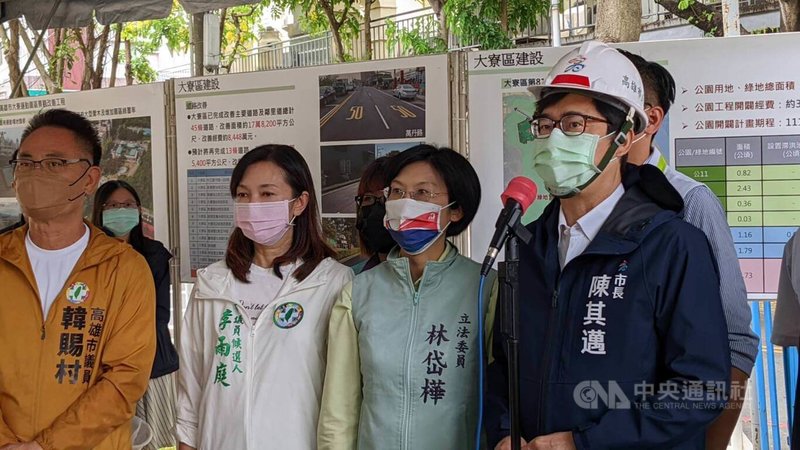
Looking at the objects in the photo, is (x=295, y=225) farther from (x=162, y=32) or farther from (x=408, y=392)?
(x=162, y=32)

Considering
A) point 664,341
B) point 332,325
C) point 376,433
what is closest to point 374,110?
point 332,325

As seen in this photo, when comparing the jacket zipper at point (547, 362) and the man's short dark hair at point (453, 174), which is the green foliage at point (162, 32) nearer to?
the man's short dark hair at point (453, 174)

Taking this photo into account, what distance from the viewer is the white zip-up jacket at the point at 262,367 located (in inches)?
93.0

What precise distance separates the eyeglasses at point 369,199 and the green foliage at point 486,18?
4.76 m

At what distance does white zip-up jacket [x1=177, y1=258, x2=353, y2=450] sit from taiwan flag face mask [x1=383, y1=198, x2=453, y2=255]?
1.10 ft

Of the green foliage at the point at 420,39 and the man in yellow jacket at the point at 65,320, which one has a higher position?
Result: the green foliage at the point at 420,39

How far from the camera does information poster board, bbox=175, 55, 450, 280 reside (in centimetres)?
364

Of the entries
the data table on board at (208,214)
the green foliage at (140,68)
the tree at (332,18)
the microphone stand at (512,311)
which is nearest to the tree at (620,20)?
the data table on board at (208,214)

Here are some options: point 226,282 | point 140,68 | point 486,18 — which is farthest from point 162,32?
point 226,282

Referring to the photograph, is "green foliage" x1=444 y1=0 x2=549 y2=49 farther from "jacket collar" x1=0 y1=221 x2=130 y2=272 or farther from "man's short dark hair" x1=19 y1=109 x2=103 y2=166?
"jacket collar" x1=0 y1=221 x2=130 y2=272

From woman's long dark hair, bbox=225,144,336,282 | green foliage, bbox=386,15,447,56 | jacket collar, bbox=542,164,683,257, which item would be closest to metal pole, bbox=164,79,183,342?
woman's long dark hair, bbox=225,144,336,282

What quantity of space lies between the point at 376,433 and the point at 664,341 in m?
0.84

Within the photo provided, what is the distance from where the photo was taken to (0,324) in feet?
7.86

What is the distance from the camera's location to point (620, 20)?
4.83 m
